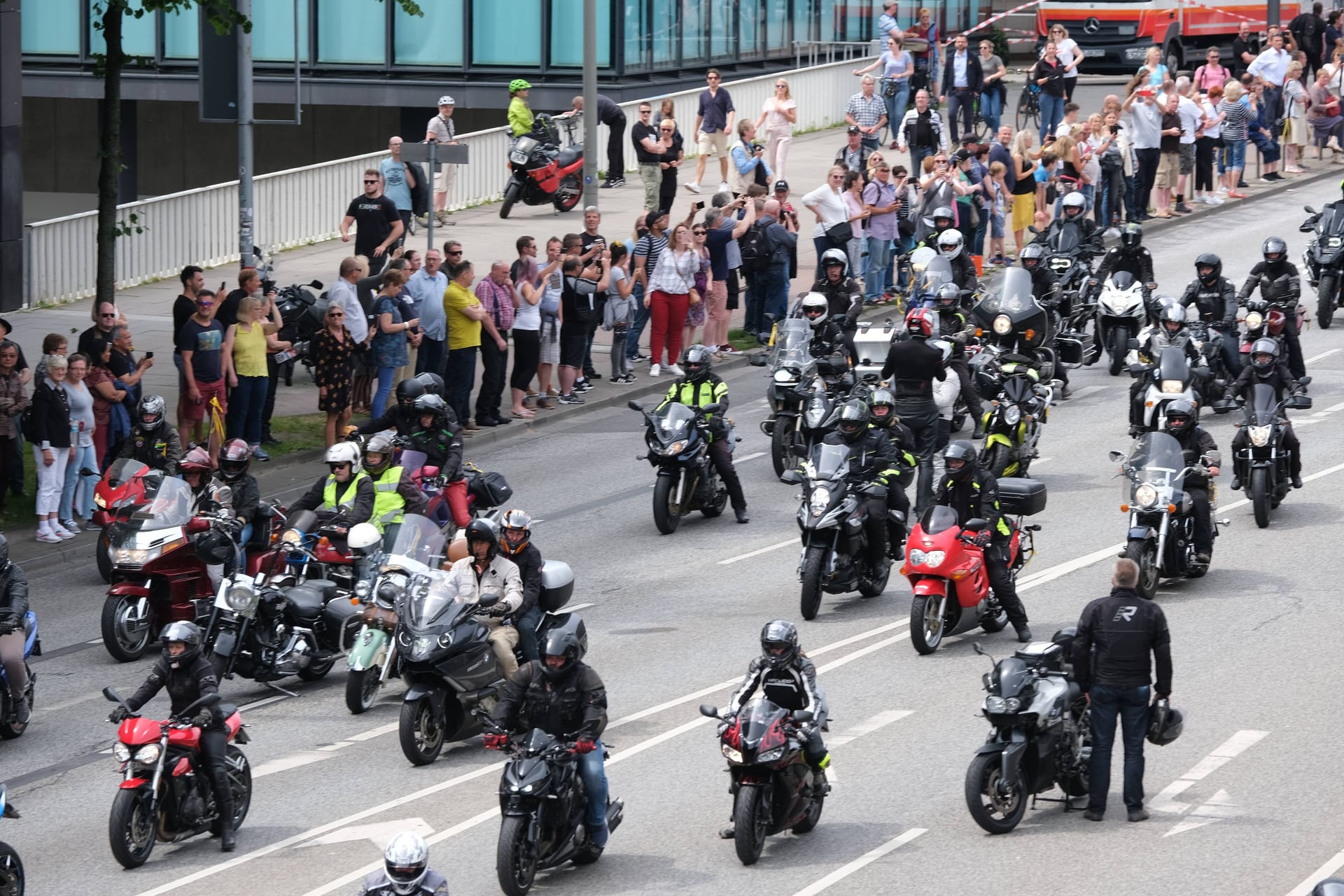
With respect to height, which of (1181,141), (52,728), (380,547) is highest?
(1181,141)

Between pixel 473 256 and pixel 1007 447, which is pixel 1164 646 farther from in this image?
pixel 473 256

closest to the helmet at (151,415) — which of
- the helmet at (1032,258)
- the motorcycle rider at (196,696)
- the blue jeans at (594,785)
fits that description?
the motorcycle rider at (196,696)

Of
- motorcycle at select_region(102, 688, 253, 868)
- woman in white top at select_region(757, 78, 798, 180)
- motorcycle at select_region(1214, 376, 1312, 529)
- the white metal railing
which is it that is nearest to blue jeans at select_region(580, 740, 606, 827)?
motorcycle at select_region(102, 688, 253, 868)

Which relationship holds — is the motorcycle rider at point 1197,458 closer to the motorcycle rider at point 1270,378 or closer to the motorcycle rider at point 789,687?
the motorcycle rider at point 1270,378

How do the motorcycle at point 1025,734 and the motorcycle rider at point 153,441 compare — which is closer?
the motorcycle at point 1025,734

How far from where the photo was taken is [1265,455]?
20.7m

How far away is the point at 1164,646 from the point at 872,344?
34.2 feet

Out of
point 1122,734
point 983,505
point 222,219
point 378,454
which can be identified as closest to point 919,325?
point 983,505

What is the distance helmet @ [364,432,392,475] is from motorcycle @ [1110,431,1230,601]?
6.11 m

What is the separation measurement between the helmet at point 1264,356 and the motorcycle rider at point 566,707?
10.4 m

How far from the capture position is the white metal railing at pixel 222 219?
30.1 meters

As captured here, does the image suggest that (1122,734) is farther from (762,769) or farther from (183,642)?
(183,642)

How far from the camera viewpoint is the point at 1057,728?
44.5 feet

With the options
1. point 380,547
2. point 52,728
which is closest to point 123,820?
point 52,728
